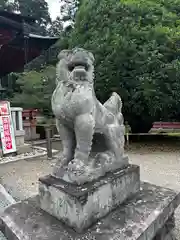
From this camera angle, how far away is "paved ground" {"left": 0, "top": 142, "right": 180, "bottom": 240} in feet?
11.7

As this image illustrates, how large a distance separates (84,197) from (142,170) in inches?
A: 121

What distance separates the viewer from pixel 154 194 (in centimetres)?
198

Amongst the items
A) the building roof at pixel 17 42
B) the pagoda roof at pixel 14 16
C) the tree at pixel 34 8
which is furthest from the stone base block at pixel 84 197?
the tree at pixel 34 8

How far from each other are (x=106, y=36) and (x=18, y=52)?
15.2ft

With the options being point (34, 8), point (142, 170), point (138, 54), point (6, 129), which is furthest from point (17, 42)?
point (34, 8)

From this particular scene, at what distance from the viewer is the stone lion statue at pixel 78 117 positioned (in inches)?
61.0

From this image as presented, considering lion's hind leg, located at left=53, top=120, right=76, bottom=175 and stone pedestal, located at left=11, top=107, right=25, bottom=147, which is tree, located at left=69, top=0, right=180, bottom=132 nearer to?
stone pedestal, located at left=11, top=107, right=25, bottom=147

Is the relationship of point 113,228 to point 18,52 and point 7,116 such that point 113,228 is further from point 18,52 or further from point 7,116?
point 18,52

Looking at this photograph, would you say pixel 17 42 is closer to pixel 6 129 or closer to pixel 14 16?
pixel 14 16

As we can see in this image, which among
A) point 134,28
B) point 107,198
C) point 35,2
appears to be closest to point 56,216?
point 107,198

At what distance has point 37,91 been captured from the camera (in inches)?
321

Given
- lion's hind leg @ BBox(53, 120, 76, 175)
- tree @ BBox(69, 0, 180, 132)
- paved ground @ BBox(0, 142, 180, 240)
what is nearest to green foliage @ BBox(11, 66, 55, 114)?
tree @ BBox(69, 0, 180, 132)

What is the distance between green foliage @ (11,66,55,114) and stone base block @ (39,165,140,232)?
236 inches

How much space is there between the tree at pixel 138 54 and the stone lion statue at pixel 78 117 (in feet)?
12.7
